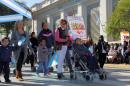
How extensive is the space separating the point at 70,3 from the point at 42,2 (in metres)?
17.1

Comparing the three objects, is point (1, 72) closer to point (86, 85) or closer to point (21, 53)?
point (21, 53)

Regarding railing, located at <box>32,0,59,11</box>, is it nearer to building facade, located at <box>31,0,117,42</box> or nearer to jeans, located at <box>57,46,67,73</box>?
building facade, located at <box>31,0,117,42</box>

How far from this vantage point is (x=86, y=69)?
13359 millimetres

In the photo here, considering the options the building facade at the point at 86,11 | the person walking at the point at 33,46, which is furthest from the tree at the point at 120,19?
the person walking at the point at 33,46

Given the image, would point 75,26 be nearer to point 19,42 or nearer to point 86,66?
point 86,66

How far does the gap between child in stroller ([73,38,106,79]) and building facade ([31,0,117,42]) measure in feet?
87.2

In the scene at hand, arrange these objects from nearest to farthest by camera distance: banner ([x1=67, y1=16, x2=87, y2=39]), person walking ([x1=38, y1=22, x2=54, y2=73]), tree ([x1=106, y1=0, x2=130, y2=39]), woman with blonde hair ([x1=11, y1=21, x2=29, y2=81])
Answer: woman with blonde hair ([x1=11, y1=21, x2=29, y2=81]) < person walking ([x1=38, y1=22, x2=54, y2=73]) < banner ([x1=67, y1=16, x2=87, y2=39]) < tree ([x1=106, y1=0, x2=130, y2=39])

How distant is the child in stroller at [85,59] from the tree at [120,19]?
18.7 meters

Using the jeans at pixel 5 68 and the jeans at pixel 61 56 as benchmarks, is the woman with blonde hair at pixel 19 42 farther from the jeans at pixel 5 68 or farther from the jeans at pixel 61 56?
the jeans at pixel 61 56

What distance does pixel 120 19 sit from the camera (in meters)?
33.0

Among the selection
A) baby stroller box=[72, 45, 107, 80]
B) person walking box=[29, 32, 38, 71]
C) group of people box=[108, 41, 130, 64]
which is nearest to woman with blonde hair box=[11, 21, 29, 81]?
baby stroller box=[72, 45, 107, 80]

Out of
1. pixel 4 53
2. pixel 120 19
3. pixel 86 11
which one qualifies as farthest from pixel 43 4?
pixel 4 53

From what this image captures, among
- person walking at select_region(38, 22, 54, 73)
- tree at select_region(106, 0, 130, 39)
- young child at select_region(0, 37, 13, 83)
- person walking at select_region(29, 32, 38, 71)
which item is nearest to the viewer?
young child at select_region(0, 37, 13, 83)

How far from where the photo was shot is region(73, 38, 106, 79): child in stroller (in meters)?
13.2
